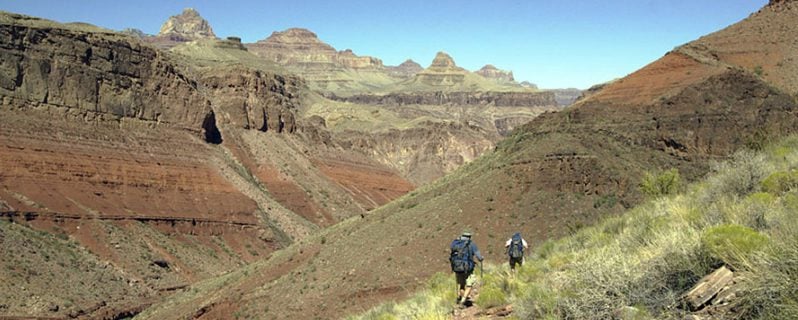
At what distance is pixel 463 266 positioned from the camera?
13.8 metres

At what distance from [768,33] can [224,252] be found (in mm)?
41824

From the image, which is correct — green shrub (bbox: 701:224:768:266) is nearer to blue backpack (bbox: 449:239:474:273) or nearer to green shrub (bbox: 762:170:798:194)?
green shrub (bbox: 762:170:798:194)

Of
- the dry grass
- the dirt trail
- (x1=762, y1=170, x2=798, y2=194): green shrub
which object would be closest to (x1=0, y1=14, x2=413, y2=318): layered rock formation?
the dirt trail

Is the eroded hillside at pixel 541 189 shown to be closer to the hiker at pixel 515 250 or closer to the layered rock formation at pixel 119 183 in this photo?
the layered rock formation at pixel 119 183

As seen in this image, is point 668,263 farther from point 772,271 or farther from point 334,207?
point 334,207

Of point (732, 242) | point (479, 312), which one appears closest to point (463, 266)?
point (479, 312)

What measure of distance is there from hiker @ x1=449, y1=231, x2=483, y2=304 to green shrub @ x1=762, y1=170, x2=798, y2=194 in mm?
5188

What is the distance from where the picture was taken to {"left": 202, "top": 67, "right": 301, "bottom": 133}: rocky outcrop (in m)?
89.0

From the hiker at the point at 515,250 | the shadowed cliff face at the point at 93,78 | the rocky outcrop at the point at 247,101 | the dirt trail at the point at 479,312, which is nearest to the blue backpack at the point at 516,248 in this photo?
the hiker at the point at 515,250

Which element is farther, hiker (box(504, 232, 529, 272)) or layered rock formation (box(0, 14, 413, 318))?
layered rock formation (box(0, 14, 413, 318))

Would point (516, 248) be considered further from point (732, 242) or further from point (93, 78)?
point (93, 78)

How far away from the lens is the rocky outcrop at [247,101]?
89.0 metres

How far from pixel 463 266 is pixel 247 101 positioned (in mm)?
80899

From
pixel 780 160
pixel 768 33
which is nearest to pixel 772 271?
pixel 780 160
